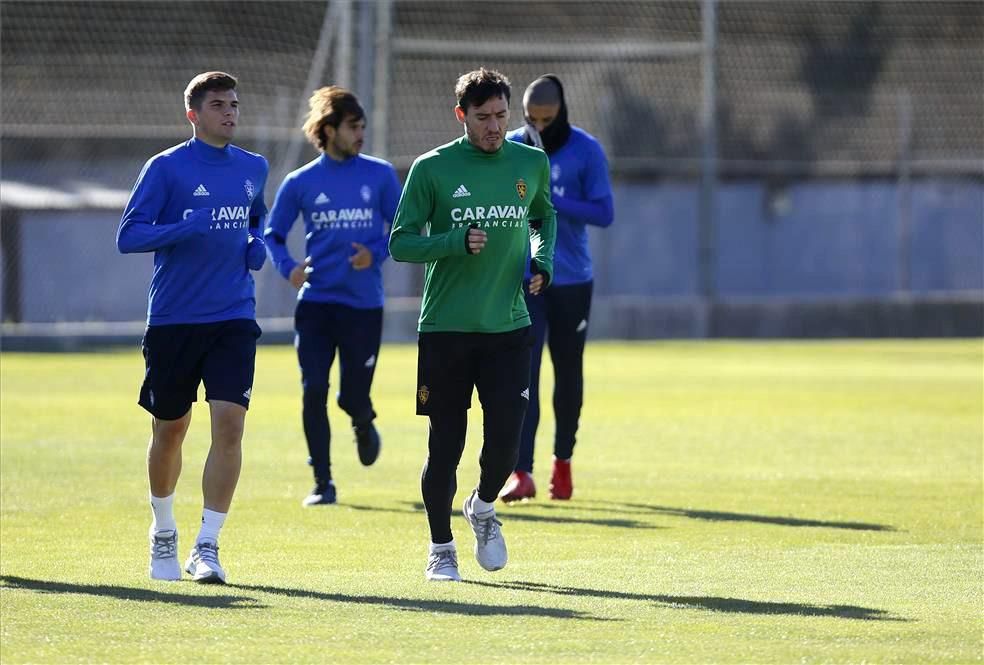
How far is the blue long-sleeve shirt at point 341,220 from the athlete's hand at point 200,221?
114 inches

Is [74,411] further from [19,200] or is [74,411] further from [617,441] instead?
[19,200]

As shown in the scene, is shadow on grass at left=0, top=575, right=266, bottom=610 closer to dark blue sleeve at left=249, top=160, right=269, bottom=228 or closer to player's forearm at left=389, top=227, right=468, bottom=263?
player's forearm at left=389, top=227, right=468, bottom=263

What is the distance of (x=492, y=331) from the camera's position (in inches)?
314

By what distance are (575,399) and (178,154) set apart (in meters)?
3.65

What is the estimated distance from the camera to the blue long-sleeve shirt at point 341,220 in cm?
1104

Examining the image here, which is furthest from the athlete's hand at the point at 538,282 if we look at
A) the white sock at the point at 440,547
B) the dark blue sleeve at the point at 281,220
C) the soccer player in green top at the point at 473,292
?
the dark blue sleeve at the point at 281,220

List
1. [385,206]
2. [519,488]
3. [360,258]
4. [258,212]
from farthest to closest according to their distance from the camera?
[385,206] < [519,488] < [360,258] < [258,212]

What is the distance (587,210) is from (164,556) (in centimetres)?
373

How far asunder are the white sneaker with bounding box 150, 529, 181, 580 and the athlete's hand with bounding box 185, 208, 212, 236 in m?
1.26

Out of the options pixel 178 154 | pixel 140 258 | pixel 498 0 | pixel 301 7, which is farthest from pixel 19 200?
pixel 178 154

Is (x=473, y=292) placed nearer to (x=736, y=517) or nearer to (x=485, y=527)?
(x=485, y=527)

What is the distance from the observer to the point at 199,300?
8227 millimetres

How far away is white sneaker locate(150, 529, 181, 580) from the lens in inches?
318

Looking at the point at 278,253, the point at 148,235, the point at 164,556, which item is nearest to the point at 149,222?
the point at 148,235
